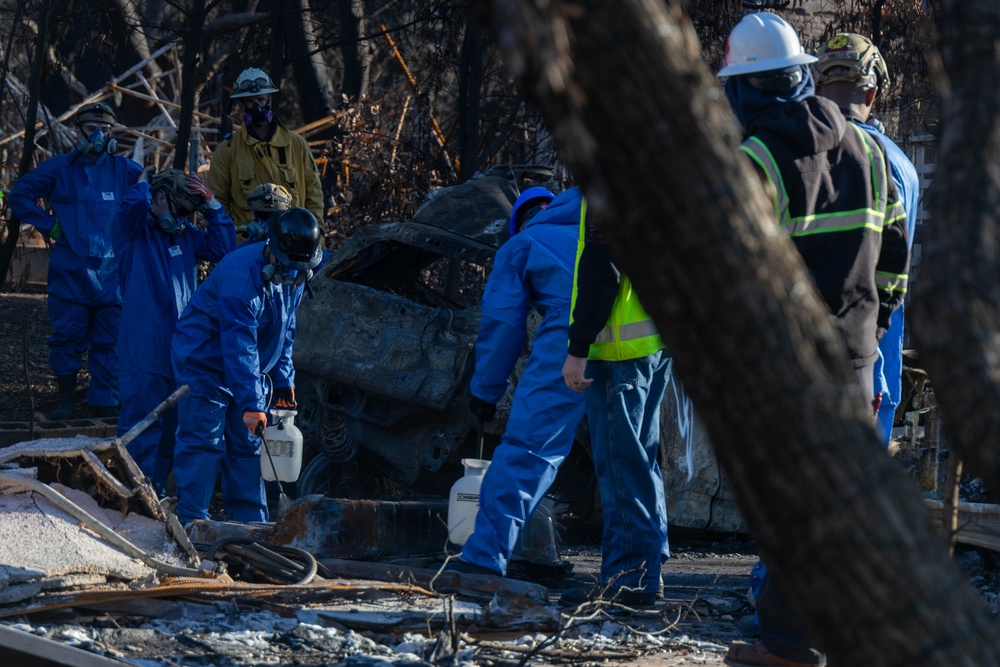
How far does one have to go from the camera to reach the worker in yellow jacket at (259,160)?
969cm

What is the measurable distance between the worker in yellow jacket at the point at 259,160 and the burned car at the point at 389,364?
1.62 meters

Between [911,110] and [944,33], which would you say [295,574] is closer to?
[944,33]

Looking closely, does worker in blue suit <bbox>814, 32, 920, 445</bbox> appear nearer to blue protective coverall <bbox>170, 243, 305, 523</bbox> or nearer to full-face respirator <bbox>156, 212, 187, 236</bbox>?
blue protective coverall <bbox>170, 243, 305, 523</bbox>

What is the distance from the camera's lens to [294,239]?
7.00 metres

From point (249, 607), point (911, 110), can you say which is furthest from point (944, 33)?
point (911, 110)

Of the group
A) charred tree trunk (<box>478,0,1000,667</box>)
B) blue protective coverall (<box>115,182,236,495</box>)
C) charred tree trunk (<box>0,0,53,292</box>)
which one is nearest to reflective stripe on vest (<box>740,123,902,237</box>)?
charred tree trunk (<box>478,0,1000,667</box>)

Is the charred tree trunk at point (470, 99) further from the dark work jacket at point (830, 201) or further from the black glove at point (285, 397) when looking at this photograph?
the dark work jacket at point (830, 201)

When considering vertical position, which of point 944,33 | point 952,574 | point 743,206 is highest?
point 944,33

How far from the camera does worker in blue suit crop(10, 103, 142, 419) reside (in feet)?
32.9

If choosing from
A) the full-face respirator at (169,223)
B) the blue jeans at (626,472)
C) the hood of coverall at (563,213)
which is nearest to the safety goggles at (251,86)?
the full-face respirator at (169,223)

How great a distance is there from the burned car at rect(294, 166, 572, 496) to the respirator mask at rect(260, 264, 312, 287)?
2.42ft

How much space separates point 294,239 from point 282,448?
3.62 ft

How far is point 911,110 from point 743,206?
9523 mm

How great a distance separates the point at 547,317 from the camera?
6273 mm
